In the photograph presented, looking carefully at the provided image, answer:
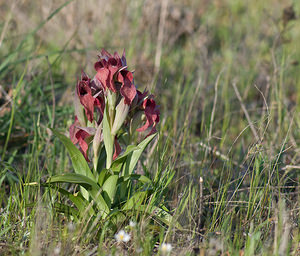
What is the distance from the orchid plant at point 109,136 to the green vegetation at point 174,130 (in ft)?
0.20

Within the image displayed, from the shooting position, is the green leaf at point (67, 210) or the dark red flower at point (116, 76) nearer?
the dark red flower at point (116, 76)

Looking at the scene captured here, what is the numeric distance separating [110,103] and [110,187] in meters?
0.35

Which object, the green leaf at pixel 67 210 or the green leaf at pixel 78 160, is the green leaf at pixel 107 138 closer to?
the green leaf at pixel 78 160


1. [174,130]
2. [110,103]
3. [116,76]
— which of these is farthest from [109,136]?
[174,130]

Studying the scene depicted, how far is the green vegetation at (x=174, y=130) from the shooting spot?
5.15 ft

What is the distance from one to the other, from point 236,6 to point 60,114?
12.4 ft

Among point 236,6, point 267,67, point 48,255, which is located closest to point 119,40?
point 267,67

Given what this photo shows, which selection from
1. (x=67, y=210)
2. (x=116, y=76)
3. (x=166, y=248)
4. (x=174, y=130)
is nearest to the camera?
(x=166, y=248)

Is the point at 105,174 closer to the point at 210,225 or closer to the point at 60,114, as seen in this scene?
the point at 210,225

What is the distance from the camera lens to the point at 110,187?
1.59m

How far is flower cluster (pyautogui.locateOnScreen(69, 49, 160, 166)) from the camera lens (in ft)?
4.96

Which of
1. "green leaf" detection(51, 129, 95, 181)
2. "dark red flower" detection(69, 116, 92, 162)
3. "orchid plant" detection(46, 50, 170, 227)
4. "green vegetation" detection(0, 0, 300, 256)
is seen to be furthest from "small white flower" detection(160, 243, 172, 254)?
"dark red flower" detection(69, 116, 92, 162)

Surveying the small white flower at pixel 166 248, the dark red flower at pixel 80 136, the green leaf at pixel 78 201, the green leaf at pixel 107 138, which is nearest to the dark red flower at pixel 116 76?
the green leaf at pixel 107 138

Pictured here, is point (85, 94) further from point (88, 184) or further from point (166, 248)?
point (166, 248)
